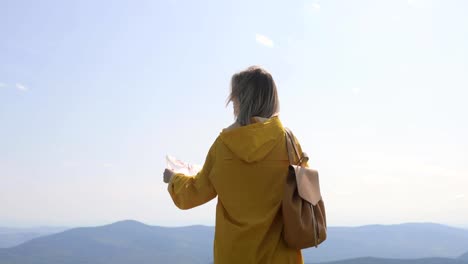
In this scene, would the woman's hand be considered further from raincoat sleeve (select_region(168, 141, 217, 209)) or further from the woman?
the woman

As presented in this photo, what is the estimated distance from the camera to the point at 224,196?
3479 mm

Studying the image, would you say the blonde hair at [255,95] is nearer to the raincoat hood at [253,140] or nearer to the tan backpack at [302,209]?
the raincoat hood at [253,140]

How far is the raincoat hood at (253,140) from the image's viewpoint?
336 cm

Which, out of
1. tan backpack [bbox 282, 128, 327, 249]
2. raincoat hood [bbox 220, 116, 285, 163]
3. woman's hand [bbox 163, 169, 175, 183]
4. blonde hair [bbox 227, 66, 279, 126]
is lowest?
tan backpack [bbox 282, 128, 327, 249]

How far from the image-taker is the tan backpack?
3.30 metres

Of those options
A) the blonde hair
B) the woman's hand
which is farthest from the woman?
the woman's hand

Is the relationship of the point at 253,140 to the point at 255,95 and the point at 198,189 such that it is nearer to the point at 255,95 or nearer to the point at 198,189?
the point at 255,95

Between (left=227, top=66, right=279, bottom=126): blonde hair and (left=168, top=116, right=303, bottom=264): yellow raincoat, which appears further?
(left=227, top=66, right=279, bottom=126): blonde hair

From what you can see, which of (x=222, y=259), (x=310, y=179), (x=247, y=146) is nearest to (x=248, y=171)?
(x=247, y=146)

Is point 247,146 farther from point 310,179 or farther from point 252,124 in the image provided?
point 310,179

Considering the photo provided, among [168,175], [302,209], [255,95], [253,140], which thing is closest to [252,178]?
[253,140]

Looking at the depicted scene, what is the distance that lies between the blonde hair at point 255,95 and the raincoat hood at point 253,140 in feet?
0.31

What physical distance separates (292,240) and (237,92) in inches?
44.6

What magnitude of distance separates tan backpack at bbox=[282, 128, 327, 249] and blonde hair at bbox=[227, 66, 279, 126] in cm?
35
